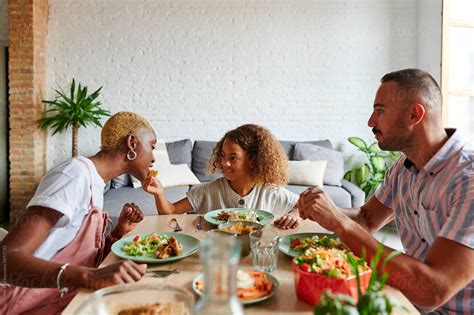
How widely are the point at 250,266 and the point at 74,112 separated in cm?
407

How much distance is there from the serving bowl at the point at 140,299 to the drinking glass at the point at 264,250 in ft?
1.34

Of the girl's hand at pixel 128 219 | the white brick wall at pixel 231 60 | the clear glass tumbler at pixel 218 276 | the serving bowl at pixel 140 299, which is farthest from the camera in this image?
the white brick wall at pixel 231 60

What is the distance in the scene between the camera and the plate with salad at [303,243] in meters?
1.44

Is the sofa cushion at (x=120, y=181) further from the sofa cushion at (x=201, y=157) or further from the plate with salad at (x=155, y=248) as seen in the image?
the plate with salad at (x=155, y=248)

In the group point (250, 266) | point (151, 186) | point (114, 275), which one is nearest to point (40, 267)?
point (114, 275)

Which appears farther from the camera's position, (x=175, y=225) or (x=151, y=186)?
(x=151, y=186)

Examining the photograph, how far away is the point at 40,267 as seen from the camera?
1.27m

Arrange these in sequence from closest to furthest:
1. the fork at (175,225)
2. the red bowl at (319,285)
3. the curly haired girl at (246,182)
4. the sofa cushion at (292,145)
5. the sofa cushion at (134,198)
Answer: the red bowl at (319,285)
the fork at (175,225)
the curly haired girl at (246,182)
the sofa cushion at (134,198)
the sofa cushion at (292,145)

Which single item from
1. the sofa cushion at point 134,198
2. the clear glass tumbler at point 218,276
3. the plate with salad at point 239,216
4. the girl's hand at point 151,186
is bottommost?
the sofa cushion at point 134,198

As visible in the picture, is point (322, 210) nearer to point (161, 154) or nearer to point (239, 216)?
point (239, 216)

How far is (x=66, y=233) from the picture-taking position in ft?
5.19

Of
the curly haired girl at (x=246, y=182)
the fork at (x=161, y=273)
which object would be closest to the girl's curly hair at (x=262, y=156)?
the curly haired girl at (x=246, y=182)

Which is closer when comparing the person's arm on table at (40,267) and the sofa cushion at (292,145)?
the person's arm on table at (40,267)

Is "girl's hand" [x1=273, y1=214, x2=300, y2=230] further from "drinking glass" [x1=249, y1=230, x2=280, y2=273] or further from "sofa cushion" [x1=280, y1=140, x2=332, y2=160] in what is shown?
"sofa cushion" [x1=280, y1=140, x2=332, y2=160]
